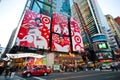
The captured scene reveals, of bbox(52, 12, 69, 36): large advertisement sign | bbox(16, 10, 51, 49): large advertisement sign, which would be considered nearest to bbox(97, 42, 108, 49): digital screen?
bbox(52, 12, 69, 36): large advertisement sign

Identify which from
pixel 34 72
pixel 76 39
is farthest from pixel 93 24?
pixel 34 72

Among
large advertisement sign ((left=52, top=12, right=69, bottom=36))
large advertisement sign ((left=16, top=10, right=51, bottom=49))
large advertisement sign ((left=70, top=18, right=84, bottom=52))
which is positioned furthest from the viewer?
large advertisement sign ((left=70, top=18, right=84, bottom=52))

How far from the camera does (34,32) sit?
45.6m

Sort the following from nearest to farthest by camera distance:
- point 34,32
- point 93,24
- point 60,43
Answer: point 34,32 < point 60,43 < point 93,24

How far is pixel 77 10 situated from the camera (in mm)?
107312

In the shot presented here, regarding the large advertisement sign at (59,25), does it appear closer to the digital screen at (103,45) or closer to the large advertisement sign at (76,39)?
the large advertisement sign at (76,39)

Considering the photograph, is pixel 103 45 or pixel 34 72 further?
pixel 103 45

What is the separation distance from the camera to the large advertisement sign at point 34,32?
4167cm

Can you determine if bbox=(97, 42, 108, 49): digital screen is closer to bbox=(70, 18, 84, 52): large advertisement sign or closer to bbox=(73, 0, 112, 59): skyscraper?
bbox=(73, 0, 112, 59): skyscraper

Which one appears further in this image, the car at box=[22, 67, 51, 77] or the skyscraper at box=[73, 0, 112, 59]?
the skyscraper at box=[73, 0, 112, 59]

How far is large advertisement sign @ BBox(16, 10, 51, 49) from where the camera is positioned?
41666 millimetres

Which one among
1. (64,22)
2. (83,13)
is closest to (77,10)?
(83,13)

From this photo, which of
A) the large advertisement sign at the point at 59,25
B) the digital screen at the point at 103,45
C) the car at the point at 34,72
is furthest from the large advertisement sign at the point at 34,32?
the digital screen at the point at 103,45

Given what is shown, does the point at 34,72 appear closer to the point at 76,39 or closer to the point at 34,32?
the point at 34,32
